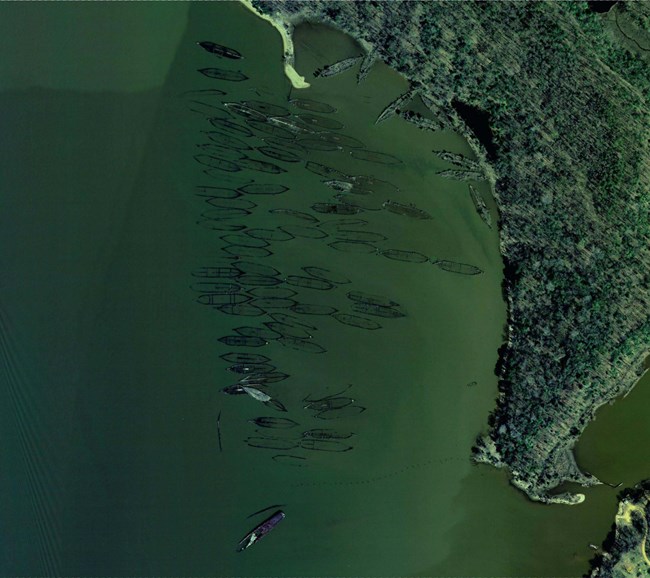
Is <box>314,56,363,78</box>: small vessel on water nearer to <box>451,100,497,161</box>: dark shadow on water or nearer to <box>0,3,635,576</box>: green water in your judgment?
<box>0,3,635,576</box>: green water

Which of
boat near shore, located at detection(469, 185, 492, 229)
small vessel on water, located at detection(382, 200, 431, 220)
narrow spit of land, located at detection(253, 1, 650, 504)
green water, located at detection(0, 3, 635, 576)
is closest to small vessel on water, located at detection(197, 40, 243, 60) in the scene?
green water, located at detection(0, 3, 635, 576)

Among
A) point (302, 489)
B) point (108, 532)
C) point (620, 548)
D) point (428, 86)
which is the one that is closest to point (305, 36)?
point (428, 86)

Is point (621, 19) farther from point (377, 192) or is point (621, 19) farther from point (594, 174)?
point (377, 192)

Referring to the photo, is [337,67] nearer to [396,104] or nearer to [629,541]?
[396,104]

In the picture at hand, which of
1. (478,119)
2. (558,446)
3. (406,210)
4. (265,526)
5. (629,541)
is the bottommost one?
(265,526)

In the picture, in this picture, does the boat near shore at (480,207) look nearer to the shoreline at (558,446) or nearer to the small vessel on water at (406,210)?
the shoreline at (558,446)

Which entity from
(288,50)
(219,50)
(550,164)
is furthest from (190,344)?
(550,164)
